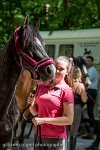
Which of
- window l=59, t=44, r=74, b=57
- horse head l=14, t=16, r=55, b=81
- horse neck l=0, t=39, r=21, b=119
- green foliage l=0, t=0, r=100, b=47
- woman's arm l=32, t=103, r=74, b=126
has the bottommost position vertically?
woman's arm l=32, t=103, r=74, b=126

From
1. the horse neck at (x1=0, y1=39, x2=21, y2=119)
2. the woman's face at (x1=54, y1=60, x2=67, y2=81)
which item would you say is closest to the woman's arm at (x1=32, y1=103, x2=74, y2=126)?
the woman's face at (x1=54, y1=60, x2=67, y2=81)

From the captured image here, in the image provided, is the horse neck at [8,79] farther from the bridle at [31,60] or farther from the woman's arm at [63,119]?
the woman's arm at [63,119]

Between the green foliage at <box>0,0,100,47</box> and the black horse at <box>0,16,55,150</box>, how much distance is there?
976 centimetres

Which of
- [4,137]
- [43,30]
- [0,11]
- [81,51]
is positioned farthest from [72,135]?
[0,11]

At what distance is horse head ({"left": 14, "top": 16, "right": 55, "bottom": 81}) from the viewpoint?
5.55m

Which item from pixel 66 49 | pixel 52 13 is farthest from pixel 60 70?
pixel 52 13

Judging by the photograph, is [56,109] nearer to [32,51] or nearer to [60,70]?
[60,70]

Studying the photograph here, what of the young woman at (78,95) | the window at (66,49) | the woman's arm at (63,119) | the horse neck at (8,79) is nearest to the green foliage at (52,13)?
the window at (66,49)

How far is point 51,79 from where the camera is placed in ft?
18.1

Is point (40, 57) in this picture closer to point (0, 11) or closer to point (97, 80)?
point (97, 80)

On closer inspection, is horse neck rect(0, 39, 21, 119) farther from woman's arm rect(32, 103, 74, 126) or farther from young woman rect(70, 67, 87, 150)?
young woman rect(70, 67, 87, 150)

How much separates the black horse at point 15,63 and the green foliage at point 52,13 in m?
9.76

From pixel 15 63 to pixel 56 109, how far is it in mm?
733

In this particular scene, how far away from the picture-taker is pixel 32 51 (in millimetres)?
5652
